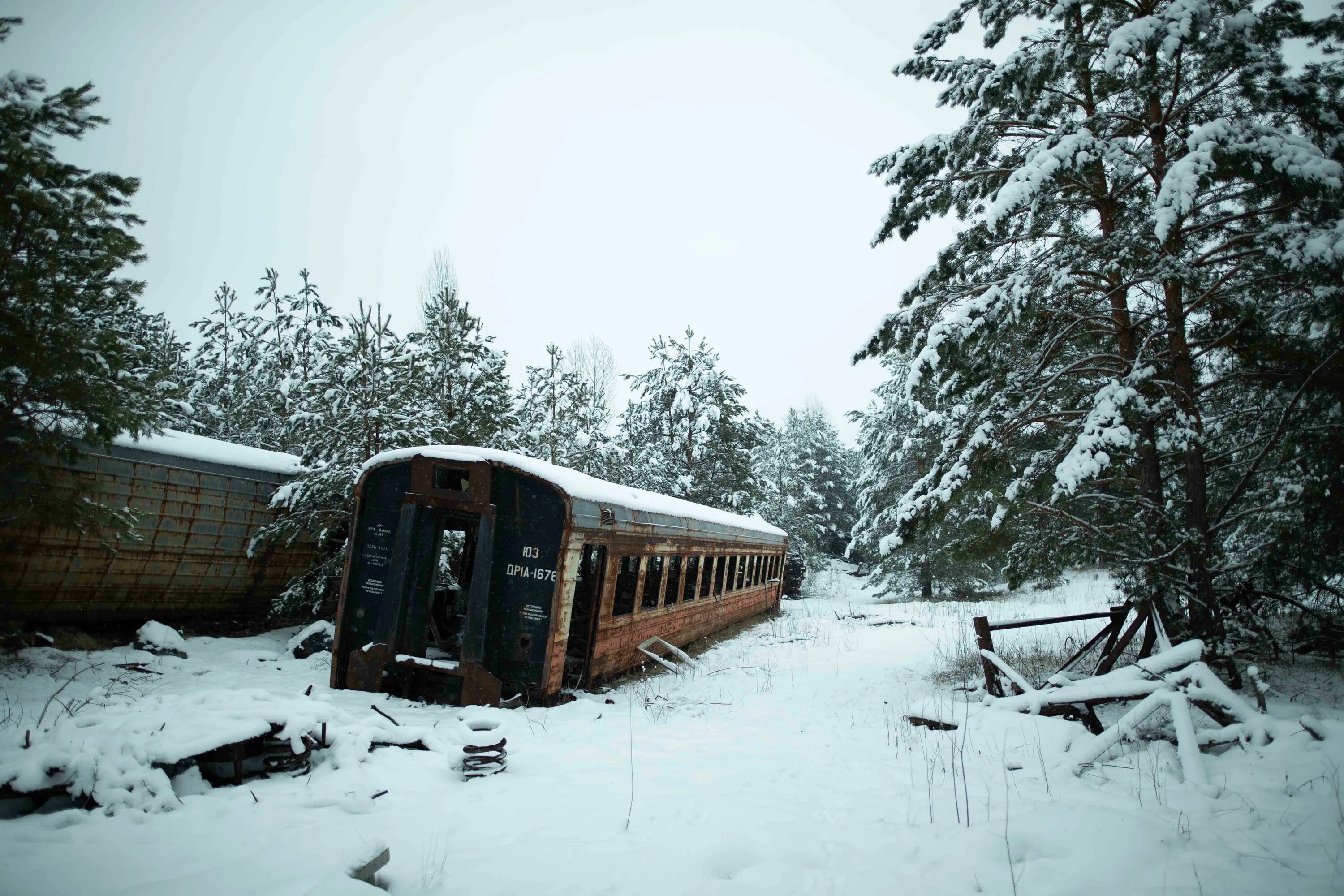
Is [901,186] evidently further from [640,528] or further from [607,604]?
[607,604]

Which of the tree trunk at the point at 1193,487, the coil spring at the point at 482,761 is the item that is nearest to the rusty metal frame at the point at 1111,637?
the tree trunk at the point at 1193,487

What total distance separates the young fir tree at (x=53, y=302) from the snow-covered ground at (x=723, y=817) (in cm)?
278

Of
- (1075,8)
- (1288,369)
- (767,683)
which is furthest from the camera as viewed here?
(767,683)

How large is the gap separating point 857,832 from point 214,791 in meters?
4.20

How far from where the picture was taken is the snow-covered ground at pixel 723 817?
2.99m

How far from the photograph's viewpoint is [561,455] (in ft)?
64.2

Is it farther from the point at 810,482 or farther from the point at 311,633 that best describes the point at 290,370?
the point at 810,482

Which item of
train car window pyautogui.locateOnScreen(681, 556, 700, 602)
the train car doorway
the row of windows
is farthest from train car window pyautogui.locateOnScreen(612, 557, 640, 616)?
train car window pyautogui.locateOnScreen(681, 556, 700, 602)

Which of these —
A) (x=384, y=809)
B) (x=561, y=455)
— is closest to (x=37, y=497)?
(x=384, y=809)

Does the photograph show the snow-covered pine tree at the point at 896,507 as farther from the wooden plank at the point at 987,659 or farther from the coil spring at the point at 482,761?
the coil spring at the point at 482,761

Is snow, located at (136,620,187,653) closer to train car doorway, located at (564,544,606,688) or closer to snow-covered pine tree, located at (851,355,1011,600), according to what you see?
train car doorway, located at (564,544,606,688)

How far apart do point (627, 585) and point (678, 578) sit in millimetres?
2080

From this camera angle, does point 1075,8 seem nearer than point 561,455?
Yes

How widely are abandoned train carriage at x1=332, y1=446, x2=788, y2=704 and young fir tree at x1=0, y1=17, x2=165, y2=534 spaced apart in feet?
11.1
